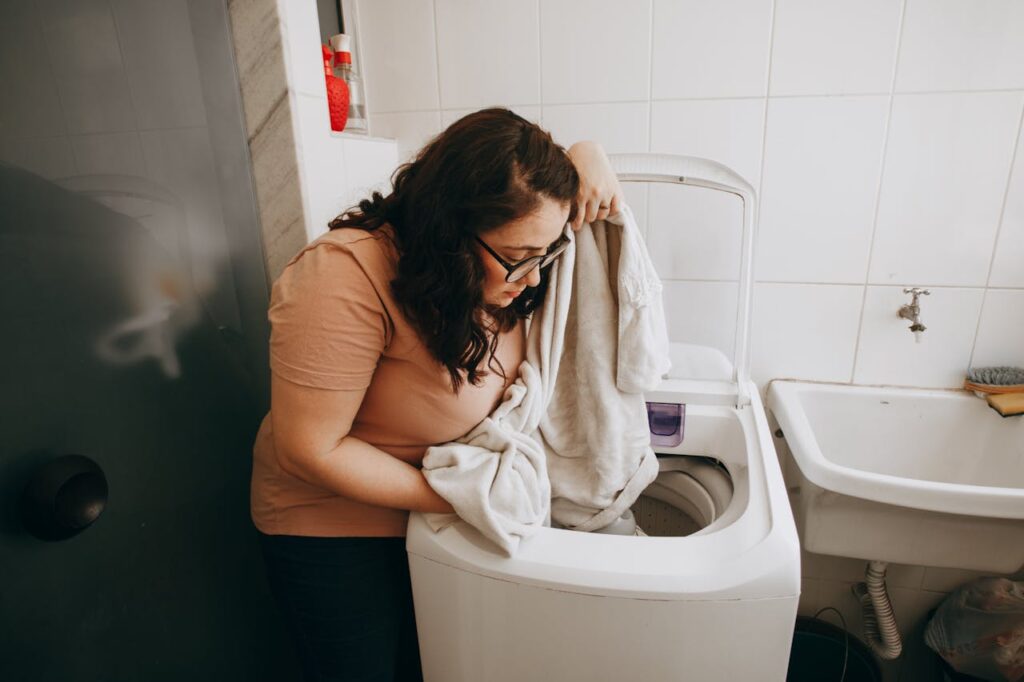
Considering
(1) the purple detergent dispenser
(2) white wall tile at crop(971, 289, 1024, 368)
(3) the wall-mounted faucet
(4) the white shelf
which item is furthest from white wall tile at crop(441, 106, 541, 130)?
(2) white wall tile at crop(971, 289, 1024, 368)

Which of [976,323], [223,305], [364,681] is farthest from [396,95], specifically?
[976,323]

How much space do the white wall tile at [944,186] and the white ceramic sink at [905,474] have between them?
0.90 ft

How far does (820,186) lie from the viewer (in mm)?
1152

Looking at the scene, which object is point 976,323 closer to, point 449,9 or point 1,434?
point 449,9

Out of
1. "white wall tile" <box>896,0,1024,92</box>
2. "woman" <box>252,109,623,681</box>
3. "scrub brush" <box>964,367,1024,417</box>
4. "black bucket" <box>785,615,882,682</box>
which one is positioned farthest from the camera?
"black bucket" <box>785,615,882,682</box>

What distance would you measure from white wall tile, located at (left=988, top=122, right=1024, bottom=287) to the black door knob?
5.10 ft

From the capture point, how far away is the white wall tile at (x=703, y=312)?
1259 mm

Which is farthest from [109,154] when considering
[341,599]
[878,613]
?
[878,613]

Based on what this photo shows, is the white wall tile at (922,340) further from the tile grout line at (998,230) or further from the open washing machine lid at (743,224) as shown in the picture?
the open washing machine lid at (743,224)

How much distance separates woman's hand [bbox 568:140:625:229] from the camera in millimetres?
785

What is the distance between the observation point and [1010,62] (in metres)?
1.02

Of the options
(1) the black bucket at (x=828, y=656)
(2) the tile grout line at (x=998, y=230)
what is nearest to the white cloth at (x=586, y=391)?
(2) the tile grout line at (x=998, y=230)

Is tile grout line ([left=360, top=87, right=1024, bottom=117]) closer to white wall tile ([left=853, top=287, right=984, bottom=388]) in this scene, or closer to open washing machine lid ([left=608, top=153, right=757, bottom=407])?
open washing machine lid ([left=608, top=153, right=757, bottom=407])

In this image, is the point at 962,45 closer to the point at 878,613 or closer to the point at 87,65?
the point at 878,613
